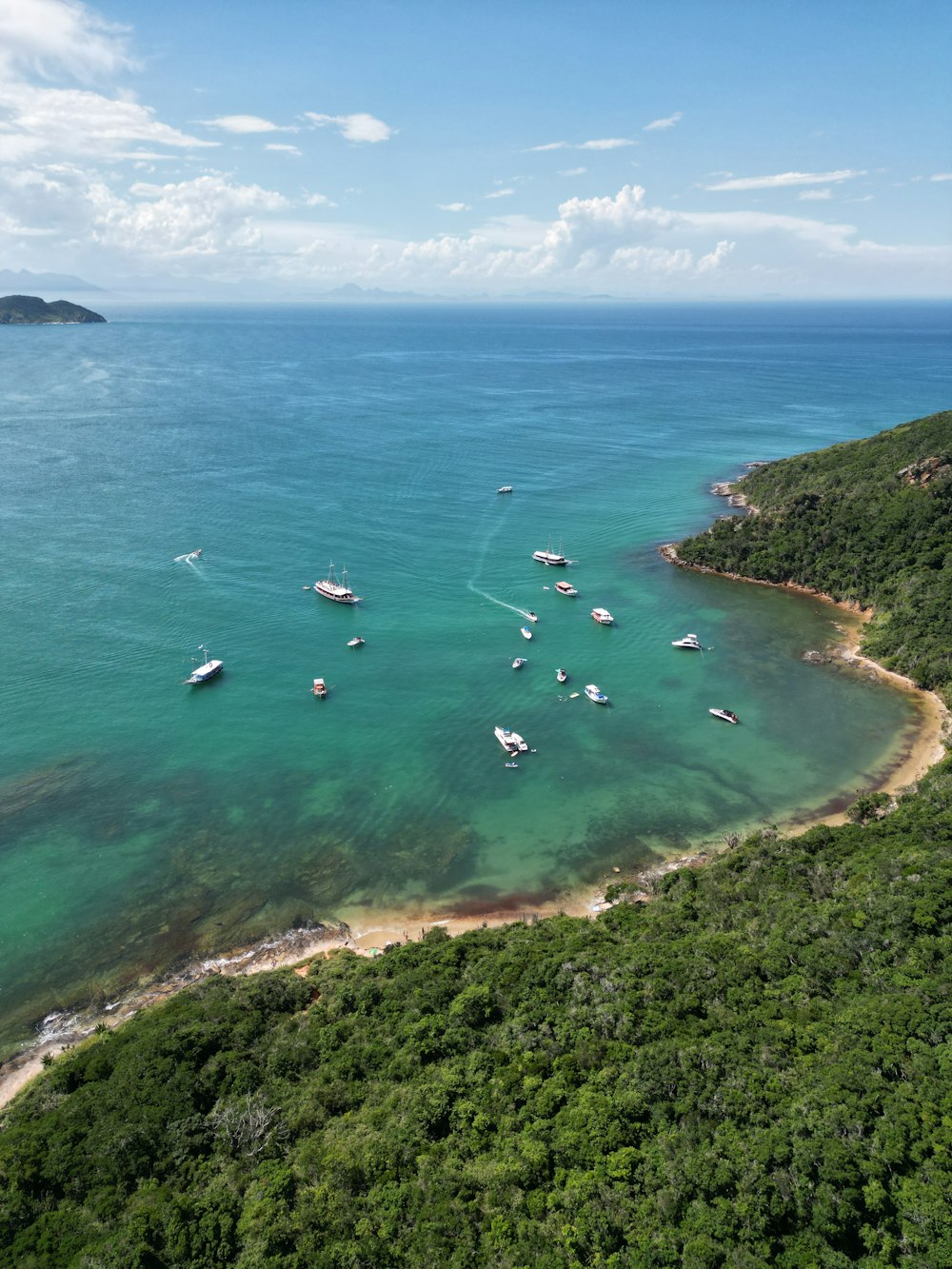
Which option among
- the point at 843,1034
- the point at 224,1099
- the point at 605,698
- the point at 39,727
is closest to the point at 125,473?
the point at 39,727

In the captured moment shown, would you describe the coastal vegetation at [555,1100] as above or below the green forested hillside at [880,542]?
below

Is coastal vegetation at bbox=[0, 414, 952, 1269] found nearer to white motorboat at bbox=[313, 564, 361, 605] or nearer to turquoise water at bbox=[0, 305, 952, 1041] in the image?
turquoise water at bbox=[0, 305, 952, 1041]

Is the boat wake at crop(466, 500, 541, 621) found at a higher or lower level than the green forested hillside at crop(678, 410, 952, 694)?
lower

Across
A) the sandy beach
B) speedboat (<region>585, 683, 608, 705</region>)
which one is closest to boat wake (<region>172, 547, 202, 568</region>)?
speedboat (<region>585, 683, 608, 705</region>)

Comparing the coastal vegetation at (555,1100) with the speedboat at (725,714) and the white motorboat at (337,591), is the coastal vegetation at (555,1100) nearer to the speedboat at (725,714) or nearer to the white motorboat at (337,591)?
the speedboat at (725,714)

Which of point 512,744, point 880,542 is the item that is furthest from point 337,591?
point 880,542

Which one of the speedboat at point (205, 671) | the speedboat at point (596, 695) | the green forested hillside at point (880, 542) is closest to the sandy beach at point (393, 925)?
the green forested hillside at point (880, 542)
